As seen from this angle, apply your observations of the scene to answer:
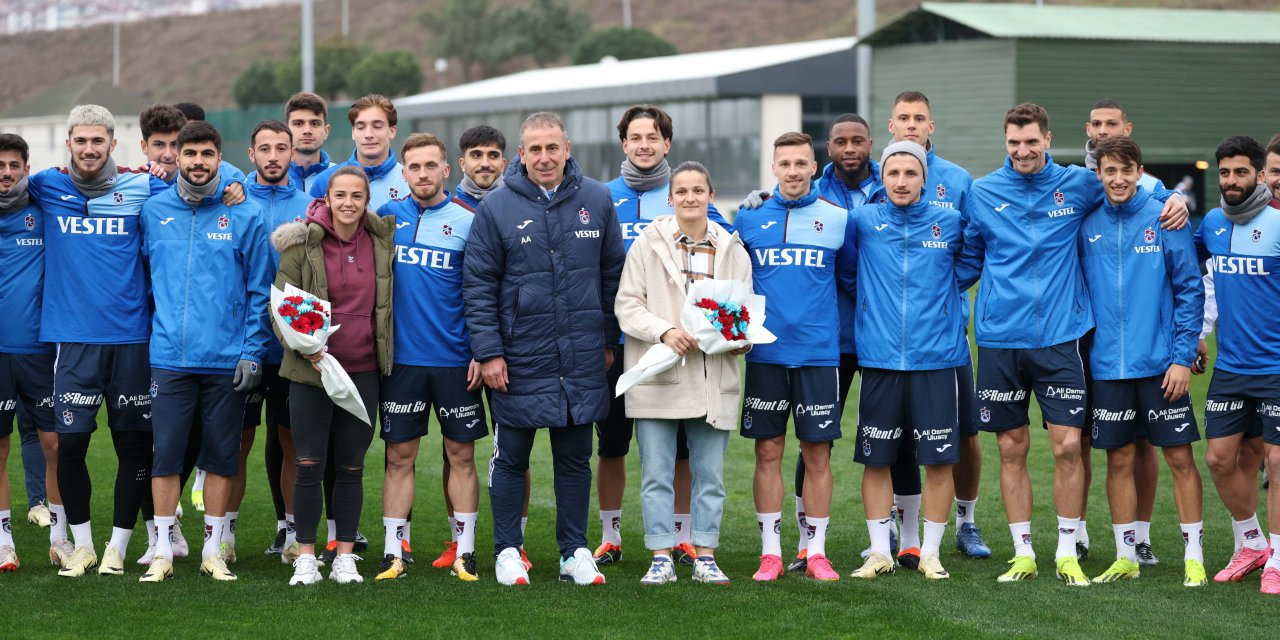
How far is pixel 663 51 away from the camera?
5853 centimetres

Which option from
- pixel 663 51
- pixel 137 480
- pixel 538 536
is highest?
pixel 663 51

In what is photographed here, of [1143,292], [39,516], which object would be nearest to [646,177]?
[1143,292]

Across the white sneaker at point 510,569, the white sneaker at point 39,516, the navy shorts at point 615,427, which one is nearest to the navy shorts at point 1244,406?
the navy shorts at point 615,427

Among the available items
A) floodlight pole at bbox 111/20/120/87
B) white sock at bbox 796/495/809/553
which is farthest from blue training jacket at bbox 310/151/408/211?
floodlight pole at bbox 111/20/120/87

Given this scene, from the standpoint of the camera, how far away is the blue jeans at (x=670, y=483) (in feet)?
20.2

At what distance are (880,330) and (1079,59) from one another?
22421 millimetres

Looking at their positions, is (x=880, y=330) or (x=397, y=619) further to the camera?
(x=880, y=330)

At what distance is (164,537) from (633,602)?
2.10 meters

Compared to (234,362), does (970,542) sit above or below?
below

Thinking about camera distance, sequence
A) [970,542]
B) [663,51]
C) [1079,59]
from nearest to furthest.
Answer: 1. [970,542]
2. [1079,59]
3. [663,51]

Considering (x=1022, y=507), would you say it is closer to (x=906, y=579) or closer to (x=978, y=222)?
(x=906, y=579)

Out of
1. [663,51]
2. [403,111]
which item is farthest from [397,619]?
[663,51]

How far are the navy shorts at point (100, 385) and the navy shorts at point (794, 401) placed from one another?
104 inches

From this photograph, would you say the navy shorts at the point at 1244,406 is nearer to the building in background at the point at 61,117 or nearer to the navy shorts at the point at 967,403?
the navy shorts at the point at 967,403
